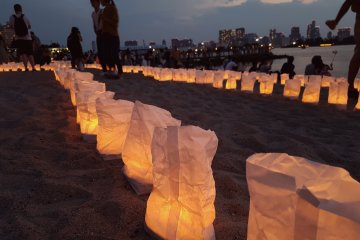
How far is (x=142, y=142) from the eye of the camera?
5.21ft

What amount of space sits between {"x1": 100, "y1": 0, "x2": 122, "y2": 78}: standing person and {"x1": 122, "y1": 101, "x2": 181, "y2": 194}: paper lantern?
15.7 ft

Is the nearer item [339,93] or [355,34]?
[339,93]

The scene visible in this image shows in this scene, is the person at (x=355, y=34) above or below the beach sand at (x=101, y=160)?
above

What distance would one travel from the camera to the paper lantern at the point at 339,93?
436cm

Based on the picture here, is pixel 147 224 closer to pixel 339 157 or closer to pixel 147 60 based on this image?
pixel 339 157

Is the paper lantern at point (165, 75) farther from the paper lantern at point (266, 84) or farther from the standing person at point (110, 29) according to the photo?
the paper lantern at point (266, 84)

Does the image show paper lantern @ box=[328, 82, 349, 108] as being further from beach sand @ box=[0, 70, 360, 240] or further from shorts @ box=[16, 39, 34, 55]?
shorts @ box=[16, 39, 34, 55]

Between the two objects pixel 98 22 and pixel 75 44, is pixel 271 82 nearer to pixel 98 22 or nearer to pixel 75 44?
pixel 98 22

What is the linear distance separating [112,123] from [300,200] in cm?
144

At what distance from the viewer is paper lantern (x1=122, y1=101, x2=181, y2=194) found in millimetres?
1572

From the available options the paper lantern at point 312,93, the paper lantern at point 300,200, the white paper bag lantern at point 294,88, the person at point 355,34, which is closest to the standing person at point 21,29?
the white paper bag lantern at point 294,88

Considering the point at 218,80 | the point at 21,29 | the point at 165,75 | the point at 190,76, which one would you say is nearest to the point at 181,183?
the point at 218,80

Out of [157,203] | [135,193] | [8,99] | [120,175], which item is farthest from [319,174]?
[8,99]

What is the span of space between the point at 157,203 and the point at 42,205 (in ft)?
2.04
